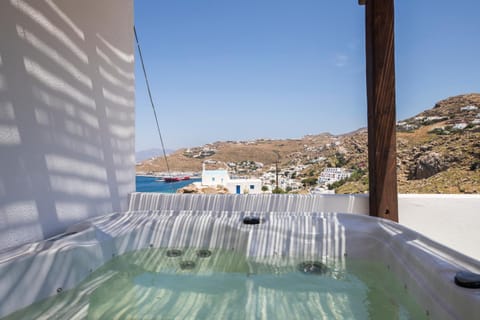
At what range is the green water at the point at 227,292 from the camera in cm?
128

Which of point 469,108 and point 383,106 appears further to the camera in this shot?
point 469,108

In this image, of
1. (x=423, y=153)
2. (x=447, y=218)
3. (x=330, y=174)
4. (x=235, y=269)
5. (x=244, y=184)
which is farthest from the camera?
(x=244, y=184)

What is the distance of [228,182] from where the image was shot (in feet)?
31.1

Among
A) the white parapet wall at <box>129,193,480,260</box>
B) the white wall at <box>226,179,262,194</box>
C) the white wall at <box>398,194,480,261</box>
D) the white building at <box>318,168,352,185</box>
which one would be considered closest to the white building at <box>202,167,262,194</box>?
the white wall at <box>226,179,262,194</box>

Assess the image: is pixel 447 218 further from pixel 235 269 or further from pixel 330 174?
pixel 330 174

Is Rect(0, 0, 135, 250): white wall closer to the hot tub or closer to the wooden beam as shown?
the hot tub

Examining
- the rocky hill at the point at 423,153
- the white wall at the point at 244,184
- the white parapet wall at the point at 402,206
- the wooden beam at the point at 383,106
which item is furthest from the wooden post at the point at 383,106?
the white wall at the point at 244,184

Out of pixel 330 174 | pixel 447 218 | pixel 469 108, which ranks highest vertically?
pixel 469 108

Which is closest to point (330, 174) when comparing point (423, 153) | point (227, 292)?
point (423, 153)

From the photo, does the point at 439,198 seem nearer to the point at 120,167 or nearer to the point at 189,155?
the point at 120,167

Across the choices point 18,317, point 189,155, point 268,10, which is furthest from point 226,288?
point 268,10

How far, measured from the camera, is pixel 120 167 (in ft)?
8.53

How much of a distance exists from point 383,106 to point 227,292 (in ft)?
5.40

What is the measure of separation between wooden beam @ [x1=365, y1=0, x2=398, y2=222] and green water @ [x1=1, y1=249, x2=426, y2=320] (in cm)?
55
